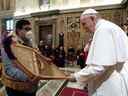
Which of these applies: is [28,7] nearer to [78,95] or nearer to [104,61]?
[78,95]

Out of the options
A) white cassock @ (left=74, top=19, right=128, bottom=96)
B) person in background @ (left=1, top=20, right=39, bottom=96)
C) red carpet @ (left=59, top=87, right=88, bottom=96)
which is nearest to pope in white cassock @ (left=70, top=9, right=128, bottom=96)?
white cassock @ (left=74, top=19, right=128, bottom=96)

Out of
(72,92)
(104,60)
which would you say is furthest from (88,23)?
(72,92)

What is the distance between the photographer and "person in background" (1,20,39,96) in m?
3.92

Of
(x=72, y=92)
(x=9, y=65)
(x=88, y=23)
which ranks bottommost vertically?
(x=72, y=92)

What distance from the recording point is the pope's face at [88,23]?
11.6 feet

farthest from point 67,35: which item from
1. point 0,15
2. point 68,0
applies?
point 0,15

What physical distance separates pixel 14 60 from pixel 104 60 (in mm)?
1021

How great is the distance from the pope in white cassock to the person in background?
611mm

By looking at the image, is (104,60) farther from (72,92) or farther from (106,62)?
(72,92)

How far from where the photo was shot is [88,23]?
139 inches

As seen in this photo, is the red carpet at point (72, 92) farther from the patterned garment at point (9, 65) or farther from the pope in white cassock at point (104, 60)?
the pope in white cassock at point (104, 60)

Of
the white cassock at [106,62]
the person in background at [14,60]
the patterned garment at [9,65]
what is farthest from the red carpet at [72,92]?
the white cassock at [106,62]

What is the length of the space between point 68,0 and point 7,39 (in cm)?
1850

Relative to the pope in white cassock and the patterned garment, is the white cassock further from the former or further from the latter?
the patterned garment
